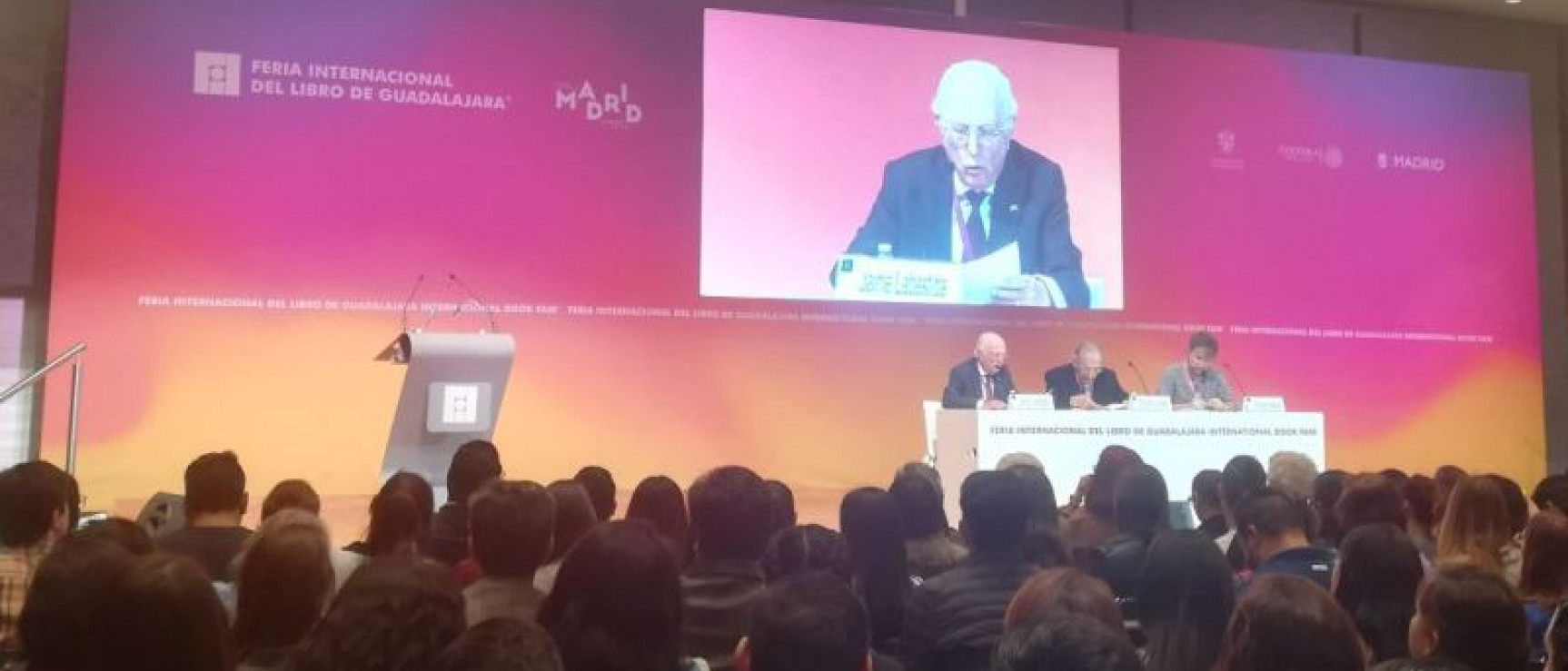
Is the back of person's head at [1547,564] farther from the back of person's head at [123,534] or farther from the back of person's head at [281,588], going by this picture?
the back of person's head at [123,534]

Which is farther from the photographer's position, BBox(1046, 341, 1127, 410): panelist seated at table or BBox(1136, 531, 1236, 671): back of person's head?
BBox(1046, 341, 1127, 410): panelist seated at table

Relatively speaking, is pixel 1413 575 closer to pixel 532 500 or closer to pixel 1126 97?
pixel 532 500

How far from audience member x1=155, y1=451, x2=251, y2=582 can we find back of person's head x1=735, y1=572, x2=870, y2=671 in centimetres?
168

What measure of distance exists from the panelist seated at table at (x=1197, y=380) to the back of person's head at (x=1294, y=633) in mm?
4870

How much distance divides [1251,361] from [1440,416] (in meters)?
1.54

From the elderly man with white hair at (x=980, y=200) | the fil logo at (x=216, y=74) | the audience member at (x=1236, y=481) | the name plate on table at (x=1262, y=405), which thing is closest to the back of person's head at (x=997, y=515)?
the audience member at (x=1236, y=481)

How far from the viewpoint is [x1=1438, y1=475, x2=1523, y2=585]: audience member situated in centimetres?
305

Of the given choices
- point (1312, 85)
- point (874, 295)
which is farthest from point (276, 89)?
point (1312, 85)

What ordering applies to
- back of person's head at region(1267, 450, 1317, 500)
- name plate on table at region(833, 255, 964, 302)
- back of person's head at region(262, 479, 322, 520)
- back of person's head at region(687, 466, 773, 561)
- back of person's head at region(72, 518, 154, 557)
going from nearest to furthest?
back of person's head at region(72, 518, 154, 557) → back of person's head at region(687, 466, 773, 561) → back of person's head at region(262, 479, 322, 520) → back of person's head at region(1267, 450, 1317, 500) → name plate on table at region(833, 255, 964, 302)

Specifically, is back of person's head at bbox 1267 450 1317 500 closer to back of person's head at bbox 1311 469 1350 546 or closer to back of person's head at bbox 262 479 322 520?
back of person's head at bbox 1311 469 1350 546

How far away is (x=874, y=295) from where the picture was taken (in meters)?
7.26

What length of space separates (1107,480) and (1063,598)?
205 centimetres

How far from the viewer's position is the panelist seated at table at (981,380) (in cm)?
628

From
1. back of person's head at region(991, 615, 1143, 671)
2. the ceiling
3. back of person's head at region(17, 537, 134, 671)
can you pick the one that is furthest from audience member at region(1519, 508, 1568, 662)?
the ceiling
